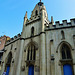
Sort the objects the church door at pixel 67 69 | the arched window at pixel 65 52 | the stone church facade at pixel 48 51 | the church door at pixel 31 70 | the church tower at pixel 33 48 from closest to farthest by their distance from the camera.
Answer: the church door at pixel 67 69, the stone church facade at pixel 48 51, the arched window at pixel 65 52, the church tower at pixel 33 48, the church door at pixel 31 70

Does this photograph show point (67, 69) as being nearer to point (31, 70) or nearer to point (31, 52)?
point (31, 70)

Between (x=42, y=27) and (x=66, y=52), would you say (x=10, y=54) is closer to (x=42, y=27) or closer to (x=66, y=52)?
(x=42, y=27)

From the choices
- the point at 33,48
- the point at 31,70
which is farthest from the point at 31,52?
the point at 31,70

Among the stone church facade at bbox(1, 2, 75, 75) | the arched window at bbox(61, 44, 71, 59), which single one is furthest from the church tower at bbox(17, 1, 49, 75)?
the arched window at bbox(61, 44, 71, 59)

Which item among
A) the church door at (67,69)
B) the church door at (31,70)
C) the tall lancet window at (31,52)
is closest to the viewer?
the church door at (67,69)

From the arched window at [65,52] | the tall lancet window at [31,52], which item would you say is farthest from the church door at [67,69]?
the tall lancet window at [31,52]

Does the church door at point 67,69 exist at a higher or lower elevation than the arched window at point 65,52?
lower

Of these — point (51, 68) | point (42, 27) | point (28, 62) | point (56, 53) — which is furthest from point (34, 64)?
point (42, 27)

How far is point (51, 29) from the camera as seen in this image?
581 inches

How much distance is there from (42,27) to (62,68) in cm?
777

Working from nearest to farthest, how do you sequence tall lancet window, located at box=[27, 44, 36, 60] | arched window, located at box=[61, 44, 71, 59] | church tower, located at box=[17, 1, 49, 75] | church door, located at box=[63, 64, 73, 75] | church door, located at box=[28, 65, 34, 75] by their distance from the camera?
church door, located at box=[63, 64, 73, 75], arched window, located at box=[61, 44, 71, 59], church tower, located at box=[17, 1, 49, 75], church door, located at box=[28, 65, 34, 75], tall lancet window, located at box=[27, 44, 36, 60]

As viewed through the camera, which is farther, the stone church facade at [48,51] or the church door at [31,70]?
the church door at [31,70]

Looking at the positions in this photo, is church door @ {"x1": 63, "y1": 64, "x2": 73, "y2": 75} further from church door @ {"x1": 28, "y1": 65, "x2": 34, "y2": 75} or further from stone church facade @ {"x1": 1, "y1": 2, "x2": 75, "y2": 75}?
church door @ {"x1": 28, "y1": 65, "x2": 34, "y2": 75}

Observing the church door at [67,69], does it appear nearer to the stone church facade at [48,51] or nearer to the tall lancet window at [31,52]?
the stone church facade at [48,51]
